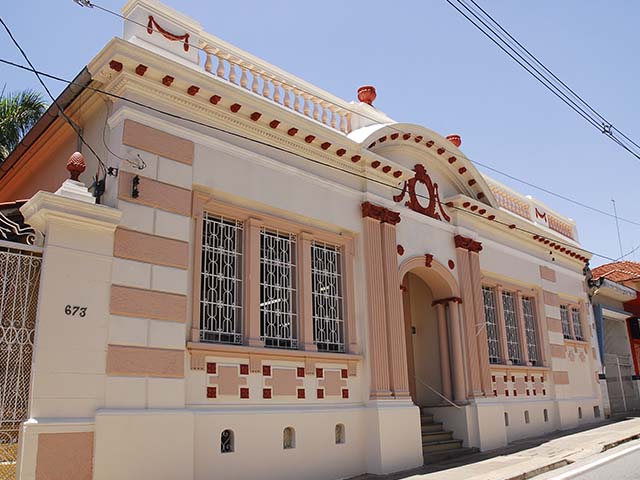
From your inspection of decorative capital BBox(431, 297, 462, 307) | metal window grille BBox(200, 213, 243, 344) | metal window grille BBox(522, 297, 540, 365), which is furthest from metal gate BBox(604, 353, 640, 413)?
metal window grille BBox(200, 213, 243, 344)

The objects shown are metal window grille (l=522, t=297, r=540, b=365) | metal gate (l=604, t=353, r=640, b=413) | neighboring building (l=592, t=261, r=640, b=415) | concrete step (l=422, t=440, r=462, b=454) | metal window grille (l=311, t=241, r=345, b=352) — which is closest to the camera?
metal window grille (l=311, t=241, r=345, b=352)

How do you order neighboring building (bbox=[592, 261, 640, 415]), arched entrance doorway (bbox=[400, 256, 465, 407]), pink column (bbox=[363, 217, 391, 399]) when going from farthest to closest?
1. neighboring building (bbox=[592, 261, 640, 415])
2. arched entrance doorway (bbox=[400, 256, 465, 407])
3. pink column (bbox=[363, 217, 391, 399])

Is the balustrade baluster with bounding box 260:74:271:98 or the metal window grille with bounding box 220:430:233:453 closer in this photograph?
the metal window grille with bounding box 220:430:233:453

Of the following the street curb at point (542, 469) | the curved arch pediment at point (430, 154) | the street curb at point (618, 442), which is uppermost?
the curved arch pediment at point (430, 154)

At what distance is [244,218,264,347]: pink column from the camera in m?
9.59

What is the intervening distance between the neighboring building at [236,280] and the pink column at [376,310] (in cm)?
4

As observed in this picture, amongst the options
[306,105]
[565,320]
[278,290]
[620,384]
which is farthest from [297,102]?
[620,384]

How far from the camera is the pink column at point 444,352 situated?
13.9 meters

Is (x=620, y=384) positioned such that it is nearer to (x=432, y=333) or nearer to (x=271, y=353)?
(x=432, y=333)

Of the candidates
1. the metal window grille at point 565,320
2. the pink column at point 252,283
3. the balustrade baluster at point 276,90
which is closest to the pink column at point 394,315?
the pink column at point 252,283

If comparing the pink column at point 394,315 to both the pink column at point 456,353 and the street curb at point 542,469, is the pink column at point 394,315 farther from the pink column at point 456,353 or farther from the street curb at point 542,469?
the street curb at point 542,469

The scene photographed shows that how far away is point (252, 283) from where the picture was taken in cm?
977

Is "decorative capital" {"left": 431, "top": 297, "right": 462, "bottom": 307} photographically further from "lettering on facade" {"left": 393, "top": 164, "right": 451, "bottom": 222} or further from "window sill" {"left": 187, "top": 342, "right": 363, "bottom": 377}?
"window sill" {"left": 187, "top": 342, "right": 363, "bottom": 377}

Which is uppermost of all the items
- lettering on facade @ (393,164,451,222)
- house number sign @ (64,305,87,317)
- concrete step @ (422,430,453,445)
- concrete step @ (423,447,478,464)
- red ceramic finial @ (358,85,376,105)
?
red ceramic finial @ (358,85,376,105)
